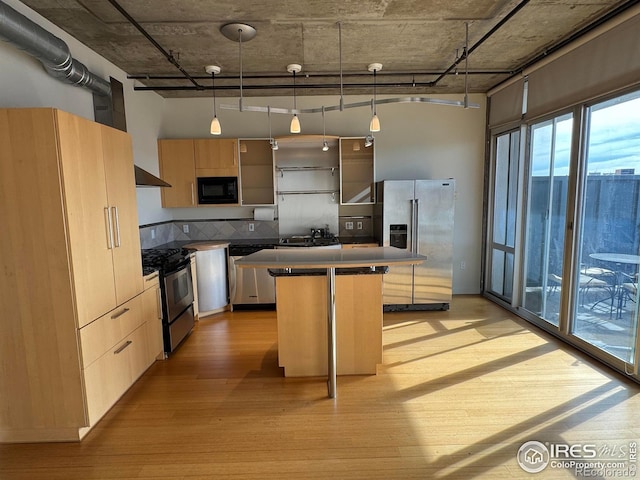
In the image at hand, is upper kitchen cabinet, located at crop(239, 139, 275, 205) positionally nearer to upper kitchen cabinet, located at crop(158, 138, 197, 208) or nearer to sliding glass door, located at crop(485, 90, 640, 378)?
upper kitchen cabinet, located at crop(158, 138, 197, 208)

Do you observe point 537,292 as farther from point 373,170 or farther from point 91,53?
point 91,53

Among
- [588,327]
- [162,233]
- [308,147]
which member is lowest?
[588,327]

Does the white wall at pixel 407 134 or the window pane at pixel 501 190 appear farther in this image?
the white wall at pixel 407 134

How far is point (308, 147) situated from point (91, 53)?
274 centimetres

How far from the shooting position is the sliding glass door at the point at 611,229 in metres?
2.82

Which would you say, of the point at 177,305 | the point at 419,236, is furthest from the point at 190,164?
the point at 419,236

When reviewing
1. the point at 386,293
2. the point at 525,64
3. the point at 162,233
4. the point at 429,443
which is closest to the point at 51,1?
the point at 162,233

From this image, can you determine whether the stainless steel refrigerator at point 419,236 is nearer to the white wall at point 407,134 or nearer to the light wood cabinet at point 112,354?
the white wall at point 407,134

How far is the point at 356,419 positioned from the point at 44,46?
11.3ft

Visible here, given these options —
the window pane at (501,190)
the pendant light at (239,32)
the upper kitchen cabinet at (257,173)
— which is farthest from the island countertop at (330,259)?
the window pane at (501,190)

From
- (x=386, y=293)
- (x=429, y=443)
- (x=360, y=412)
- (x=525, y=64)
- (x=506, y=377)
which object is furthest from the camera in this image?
(x=386, y=293)

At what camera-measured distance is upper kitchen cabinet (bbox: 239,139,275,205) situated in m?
4.95

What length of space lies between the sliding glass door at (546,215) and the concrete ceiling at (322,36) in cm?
90

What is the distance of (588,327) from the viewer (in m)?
3.33
